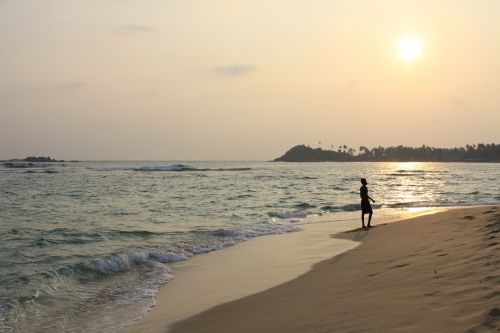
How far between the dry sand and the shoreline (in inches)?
18.4

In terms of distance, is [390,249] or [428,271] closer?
[428,271]

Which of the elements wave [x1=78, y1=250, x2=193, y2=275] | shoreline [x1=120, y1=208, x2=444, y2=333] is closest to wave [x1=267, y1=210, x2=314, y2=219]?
shoreline [x1=120, y1=208, x2=444, y2=333]

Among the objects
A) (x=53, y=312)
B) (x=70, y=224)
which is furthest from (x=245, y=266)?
(x=70, y=224)

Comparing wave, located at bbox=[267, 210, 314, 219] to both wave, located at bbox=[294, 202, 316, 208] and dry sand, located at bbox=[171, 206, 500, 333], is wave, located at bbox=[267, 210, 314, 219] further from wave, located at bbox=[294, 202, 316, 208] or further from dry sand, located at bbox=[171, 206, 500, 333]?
dry sand, located at bbox=[171, 206, 500, 333]

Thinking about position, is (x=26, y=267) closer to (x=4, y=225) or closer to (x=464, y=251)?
(x=4, y=225)

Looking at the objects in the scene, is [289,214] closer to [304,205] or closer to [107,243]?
Result: [304,205]

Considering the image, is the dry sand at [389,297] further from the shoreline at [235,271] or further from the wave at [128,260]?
the wave at [128,260]

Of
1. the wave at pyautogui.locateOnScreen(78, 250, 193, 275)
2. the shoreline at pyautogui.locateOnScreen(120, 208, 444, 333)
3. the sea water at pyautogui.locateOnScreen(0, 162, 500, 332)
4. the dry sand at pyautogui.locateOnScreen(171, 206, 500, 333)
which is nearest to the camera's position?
the dry sand at pyautogui.locateOnScreen(171, 206, 500, 333)

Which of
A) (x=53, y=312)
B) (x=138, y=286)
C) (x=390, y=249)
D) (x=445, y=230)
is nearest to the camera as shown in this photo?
(x=53, y=312)

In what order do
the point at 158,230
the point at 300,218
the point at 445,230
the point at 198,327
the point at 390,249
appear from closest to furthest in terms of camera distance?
the point at 198,327
the point at 390,249
the point at 445,230
the point at 158,230
the point at 300,218

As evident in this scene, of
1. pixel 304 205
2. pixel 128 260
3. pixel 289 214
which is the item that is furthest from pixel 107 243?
pixel 304 205

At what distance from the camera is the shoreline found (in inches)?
306

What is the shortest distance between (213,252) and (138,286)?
4091 mm

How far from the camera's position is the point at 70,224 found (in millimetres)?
19266
